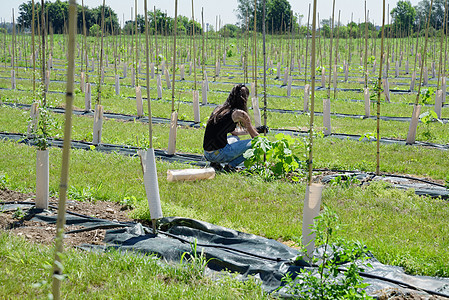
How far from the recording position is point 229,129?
270 inches

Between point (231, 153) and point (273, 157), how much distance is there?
0.85 meters

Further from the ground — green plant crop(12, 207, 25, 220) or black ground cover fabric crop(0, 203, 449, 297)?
green plant crop(12, 207, 25, 220)

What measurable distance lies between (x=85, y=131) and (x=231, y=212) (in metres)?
5.54

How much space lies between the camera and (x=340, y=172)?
676 centimetres

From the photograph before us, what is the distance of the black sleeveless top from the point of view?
679 cm

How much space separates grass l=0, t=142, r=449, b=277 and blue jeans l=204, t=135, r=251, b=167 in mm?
450

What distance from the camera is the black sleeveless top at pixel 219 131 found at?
22.3ft

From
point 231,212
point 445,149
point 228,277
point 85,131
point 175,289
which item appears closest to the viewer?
point 175,289

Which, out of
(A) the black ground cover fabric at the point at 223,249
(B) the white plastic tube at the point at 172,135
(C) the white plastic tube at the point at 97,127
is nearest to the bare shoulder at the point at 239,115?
(B) the white plastic tube at the point at 172,135

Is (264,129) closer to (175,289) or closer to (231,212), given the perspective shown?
(231,212)

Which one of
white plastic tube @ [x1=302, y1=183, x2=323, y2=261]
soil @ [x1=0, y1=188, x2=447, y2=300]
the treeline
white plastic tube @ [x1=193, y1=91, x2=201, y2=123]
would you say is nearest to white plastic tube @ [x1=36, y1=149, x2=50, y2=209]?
soil @ [x1=0, y1=188, x2=447, y2=300]

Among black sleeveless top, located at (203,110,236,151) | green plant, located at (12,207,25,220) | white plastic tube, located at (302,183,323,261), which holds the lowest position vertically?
green plant, located at (12,207,25,220)

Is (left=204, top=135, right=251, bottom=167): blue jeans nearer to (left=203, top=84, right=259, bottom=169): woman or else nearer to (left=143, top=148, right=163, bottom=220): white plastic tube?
(left=203, top=84, right=259, bottom=169): woman

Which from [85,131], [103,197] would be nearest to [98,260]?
[103,197]
